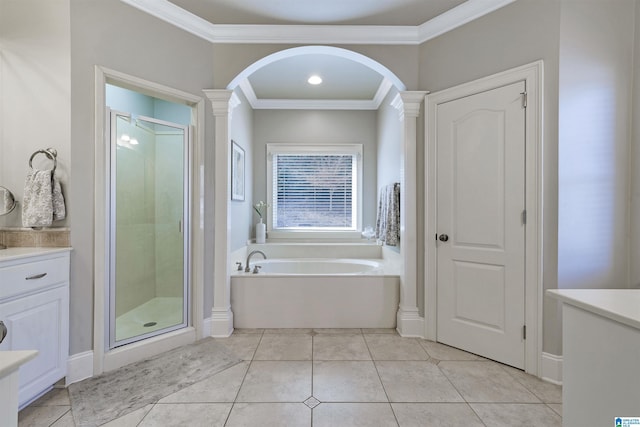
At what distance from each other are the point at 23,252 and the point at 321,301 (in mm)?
2091

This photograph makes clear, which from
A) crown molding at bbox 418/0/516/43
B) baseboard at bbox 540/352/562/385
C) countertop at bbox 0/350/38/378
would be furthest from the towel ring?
baseboard at bbox 540/352/562/385

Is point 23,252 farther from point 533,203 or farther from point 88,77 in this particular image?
point 533,203

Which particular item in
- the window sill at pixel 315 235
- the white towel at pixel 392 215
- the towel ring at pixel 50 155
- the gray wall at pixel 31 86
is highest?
the gray wall at pixel 31 86

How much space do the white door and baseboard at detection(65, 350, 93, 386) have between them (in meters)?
2.56

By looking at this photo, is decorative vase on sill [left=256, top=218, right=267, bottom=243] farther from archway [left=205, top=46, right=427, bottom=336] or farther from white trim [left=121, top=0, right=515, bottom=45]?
white trim [left=121, top=0, right=515, bottom=45]

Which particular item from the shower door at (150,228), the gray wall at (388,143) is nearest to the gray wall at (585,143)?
the gray wall at (388,143)

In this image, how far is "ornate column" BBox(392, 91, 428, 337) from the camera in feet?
8.32

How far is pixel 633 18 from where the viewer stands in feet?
6.18

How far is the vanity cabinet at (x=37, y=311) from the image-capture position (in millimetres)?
1521

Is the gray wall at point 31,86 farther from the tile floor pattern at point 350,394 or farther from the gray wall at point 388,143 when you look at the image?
the gray wall at point 388,143

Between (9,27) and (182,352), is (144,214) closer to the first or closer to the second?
(182,352)

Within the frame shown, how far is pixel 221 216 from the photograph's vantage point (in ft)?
8.32

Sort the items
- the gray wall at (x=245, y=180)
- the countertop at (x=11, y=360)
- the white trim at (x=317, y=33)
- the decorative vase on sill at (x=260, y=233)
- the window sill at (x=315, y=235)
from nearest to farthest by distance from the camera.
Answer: the countertop at (x=11, y=360), the white trim at (x=317, y=33), the gray wall at (x=245, y=180), the decorative vase on sill at (x=260, y=233), the window sill at (x=315, y=235)

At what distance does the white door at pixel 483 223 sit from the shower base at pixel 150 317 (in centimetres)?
223
